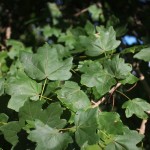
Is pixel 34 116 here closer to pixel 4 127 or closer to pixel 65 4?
pixel 4 127

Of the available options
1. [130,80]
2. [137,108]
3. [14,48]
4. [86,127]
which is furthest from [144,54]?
[14,48]

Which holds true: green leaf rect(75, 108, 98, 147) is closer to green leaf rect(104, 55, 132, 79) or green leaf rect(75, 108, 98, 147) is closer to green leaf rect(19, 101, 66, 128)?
green leaf rect(19, 101, 66, 128)

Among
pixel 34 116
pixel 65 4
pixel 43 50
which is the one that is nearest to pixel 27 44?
pixel 65 4

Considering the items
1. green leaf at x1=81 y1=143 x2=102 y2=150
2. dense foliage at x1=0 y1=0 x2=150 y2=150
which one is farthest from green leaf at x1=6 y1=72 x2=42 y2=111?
green leaf at x1=81 y1=143 x2=102 y2=150

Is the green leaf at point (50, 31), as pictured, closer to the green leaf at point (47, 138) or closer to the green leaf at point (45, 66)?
the green leaf at point (45, 66)

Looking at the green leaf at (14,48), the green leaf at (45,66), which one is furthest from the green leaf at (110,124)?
the green leaf at (14,48)

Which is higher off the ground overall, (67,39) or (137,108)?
(137,108)

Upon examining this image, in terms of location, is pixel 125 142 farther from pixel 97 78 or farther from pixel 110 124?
pixel 97 78
